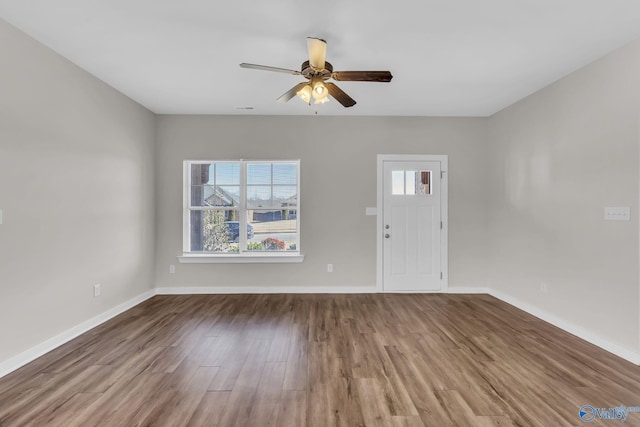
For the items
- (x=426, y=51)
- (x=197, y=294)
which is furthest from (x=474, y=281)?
→ (x=197, y=294)

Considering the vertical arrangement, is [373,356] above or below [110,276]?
below

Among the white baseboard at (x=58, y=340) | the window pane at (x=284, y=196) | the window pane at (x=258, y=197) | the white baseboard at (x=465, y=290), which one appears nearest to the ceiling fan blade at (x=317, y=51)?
the window pane at (x=284, y=196)

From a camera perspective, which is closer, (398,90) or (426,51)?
(426,51)

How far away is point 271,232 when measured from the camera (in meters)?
4.56

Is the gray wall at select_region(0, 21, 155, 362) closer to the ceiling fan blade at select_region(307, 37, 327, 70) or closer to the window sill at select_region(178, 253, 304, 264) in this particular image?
the window sill at select_region(178, 253, 304, 264)

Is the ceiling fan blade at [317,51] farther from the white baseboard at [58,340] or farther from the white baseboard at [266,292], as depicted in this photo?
the white baseboard at [58,340]

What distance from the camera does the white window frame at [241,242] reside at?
4.37 meters

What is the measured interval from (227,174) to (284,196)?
0.95 m

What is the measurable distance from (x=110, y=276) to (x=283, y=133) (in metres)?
2.92

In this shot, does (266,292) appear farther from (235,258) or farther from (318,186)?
(318,186)

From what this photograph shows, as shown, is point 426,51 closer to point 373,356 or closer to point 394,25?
point 394,25

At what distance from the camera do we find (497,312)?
11.9ft

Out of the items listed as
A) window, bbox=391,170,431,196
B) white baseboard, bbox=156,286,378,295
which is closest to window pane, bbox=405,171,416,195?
window, bbox=391,170,431,196

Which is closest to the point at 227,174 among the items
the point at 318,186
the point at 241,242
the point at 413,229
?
the point at 241,242
